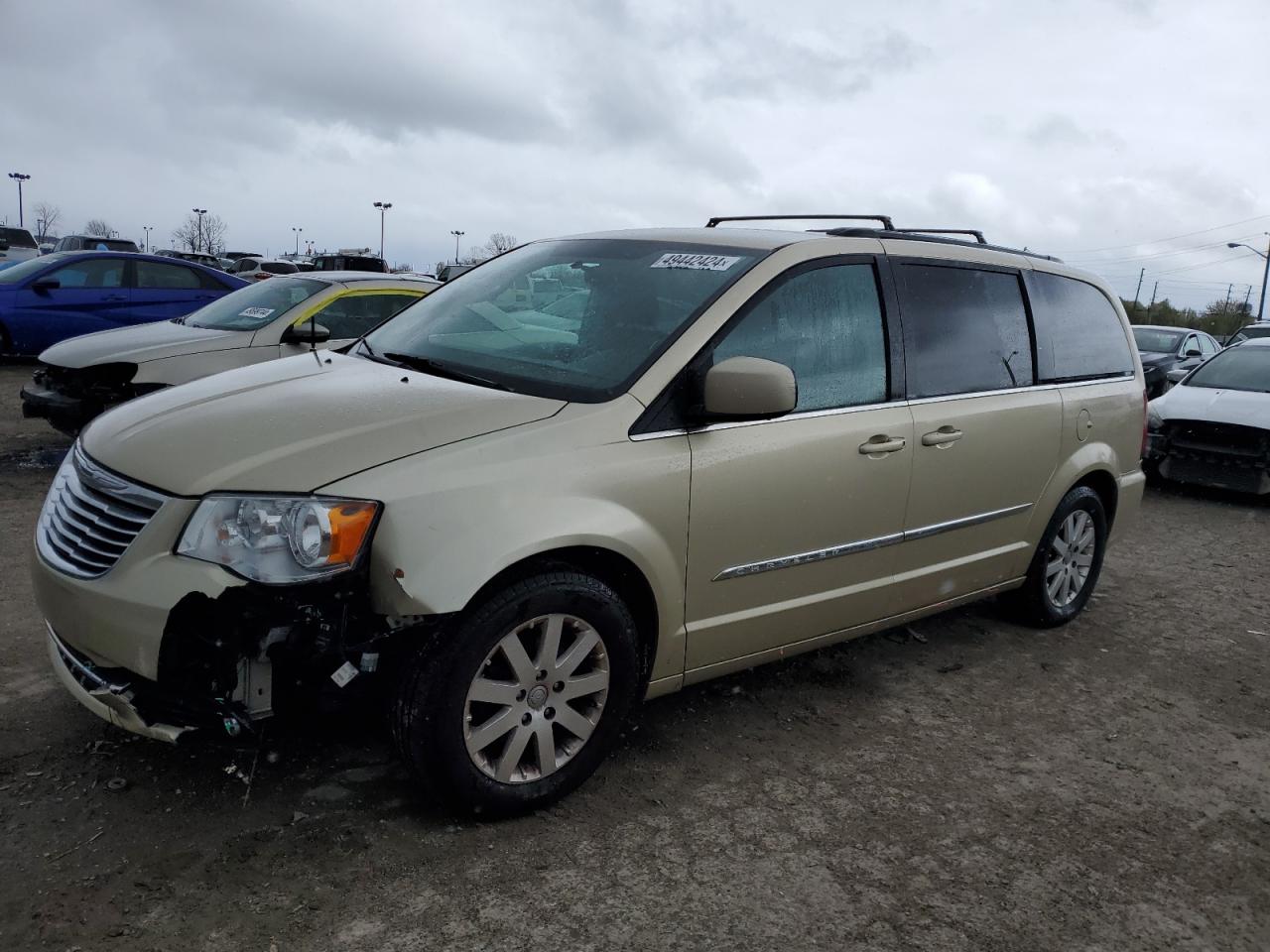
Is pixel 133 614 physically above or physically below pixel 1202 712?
above

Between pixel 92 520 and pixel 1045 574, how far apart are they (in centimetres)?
411

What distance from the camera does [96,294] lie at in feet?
38.8

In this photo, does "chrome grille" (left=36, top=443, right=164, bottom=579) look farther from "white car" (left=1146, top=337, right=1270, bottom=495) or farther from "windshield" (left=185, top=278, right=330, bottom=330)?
"white car" (left=1146, top=337, right=1270, bottom=495)

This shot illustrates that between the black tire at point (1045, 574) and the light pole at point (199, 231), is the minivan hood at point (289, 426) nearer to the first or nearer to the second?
the black tire at point (1045, 574)

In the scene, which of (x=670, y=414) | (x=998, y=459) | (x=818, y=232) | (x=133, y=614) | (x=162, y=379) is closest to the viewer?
(x=133, y=614)

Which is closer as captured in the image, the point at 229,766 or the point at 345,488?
the point at 345,488

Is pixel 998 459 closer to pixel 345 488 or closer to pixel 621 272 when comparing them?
pixel 621 272

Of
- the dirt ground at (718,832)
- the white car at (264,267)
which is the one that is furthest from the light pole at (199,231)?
the dirt ground at (718,832)

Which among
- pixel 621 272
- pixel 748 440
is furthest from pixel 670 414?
pixel 621 272

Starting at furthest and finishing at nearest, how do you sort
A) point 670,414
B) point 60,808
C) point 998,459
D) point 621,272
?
point 998,459 < point 621,272 < point 670,414 < point 60,808

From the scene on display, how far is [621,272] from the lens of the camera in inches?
146

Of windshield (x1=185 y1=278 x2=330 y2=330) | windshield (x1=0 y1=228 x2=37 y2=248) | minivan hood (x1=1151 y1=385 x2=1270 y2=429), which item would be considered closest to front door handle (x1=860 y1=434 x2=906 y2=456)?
windshield (x1=185 y1=278 x2=330 y2=330)

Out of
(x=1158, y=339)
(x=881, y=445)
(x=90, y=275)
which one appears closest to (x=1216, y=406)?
(x=881, y=445)

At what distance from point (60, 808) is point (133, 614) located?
0.74 metres
